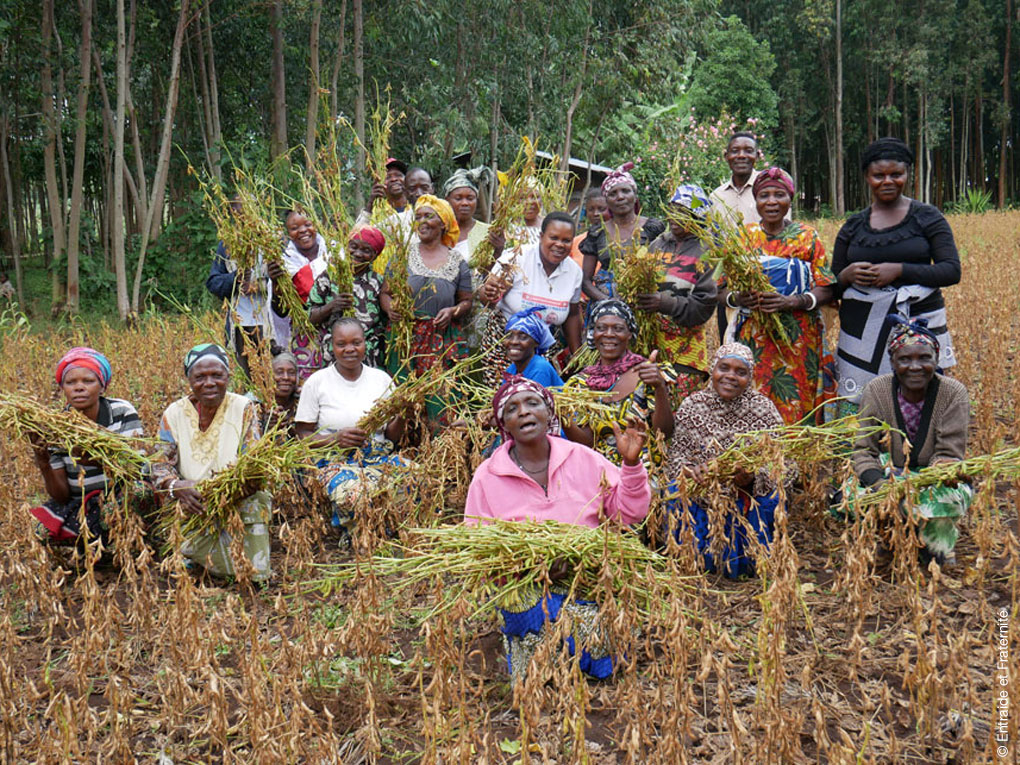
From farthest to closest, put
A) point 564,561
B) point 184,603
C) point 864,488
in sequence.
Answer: point 864,488, point 564,561, point 184,603

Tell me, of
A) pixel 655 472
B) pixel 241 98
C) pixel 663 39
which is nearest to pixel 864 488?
pixel 655 472

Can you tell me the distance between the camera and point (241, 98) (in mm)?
17312

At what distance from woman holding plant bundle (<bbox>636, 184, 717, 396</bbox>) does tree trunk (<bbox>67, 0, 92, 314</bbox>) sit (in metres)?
9.32

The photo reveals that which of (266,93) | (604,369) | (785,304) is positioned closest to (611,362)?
(604,369)

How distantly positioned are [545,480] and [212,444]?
1707 millimetres

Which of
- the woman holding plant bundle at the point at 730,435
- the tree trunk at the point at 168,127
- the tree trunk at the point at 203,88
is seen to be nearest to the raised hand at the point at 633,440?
the woman holding plant bundle at the point at 730,435

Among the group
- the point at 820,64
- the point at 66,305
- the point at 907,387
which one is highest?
the point at 820,64

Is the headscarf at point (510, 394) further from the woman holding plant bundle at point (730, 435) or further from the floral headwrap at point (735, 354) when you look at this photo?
the floral headwrap at point (735, 354)

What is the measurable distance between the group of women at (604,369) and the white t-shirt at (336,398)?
12mm

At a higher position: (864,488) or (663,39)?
(663,39)

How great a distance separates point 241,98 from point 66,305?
6861mm

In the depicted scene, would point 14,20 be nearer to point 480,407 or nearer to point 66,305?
point 66,305

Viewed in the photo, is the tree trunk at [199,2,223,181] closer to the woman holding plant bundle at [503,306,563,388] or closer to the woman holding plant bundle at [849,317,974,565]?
the woman holding plant bundle at [503,306,563,388]

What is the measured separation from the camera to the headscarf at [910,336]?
12.0ft
